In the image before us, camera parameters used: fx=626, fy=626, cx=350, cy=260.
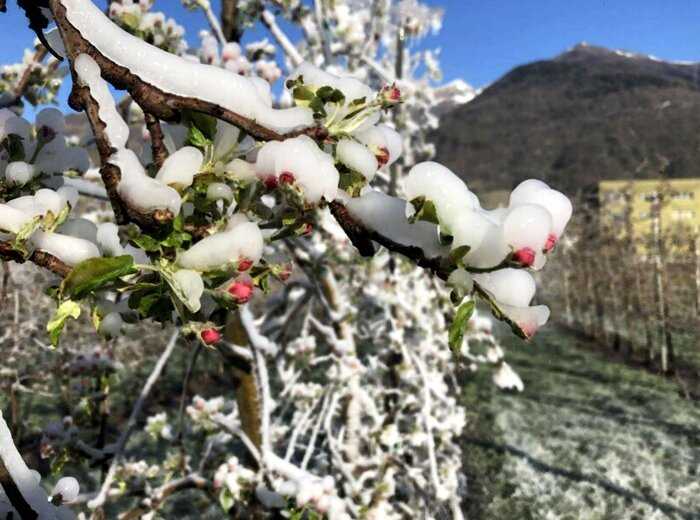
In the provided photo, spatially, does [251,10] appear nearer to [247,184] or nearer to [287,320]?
[287,320]

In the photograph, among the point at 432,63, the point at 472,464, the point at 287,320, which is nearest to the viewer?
the point at 287,320

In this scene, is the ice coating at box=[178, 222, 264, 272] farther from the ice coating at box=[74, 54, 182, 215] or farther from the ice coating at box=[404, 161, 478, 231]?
the ice coating at box=[404, 161, 478, 231]

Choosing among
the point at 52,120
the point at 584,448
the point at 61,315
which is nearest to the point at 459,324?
the point at 61,315

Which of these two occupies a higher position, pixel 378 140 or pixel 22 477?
pixel 378 140

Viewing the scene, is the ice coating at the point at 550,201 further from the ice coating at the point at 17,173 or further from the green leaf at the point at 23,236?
the ice coating at the point at 17,173

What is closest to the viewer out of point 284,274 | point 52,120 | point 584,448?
point 284,274

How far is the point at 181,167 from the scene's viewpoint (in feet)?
2.24

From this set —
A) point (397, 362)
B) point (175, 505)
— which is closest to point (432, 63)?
point (397, 362)

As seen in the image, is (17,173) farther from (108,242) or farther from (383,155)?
(383,155)

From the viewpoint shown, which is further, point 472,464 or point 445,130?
point 445,130

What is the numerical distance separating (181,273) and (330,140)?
220 mm

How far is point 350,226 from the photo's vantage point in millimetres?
666

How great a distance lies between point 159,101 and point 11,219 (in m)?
0.22

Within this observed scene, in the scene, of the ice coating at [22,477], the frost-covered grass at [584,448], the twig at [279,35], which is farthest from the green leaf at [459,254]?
the frost-covered grass at [584,448]
